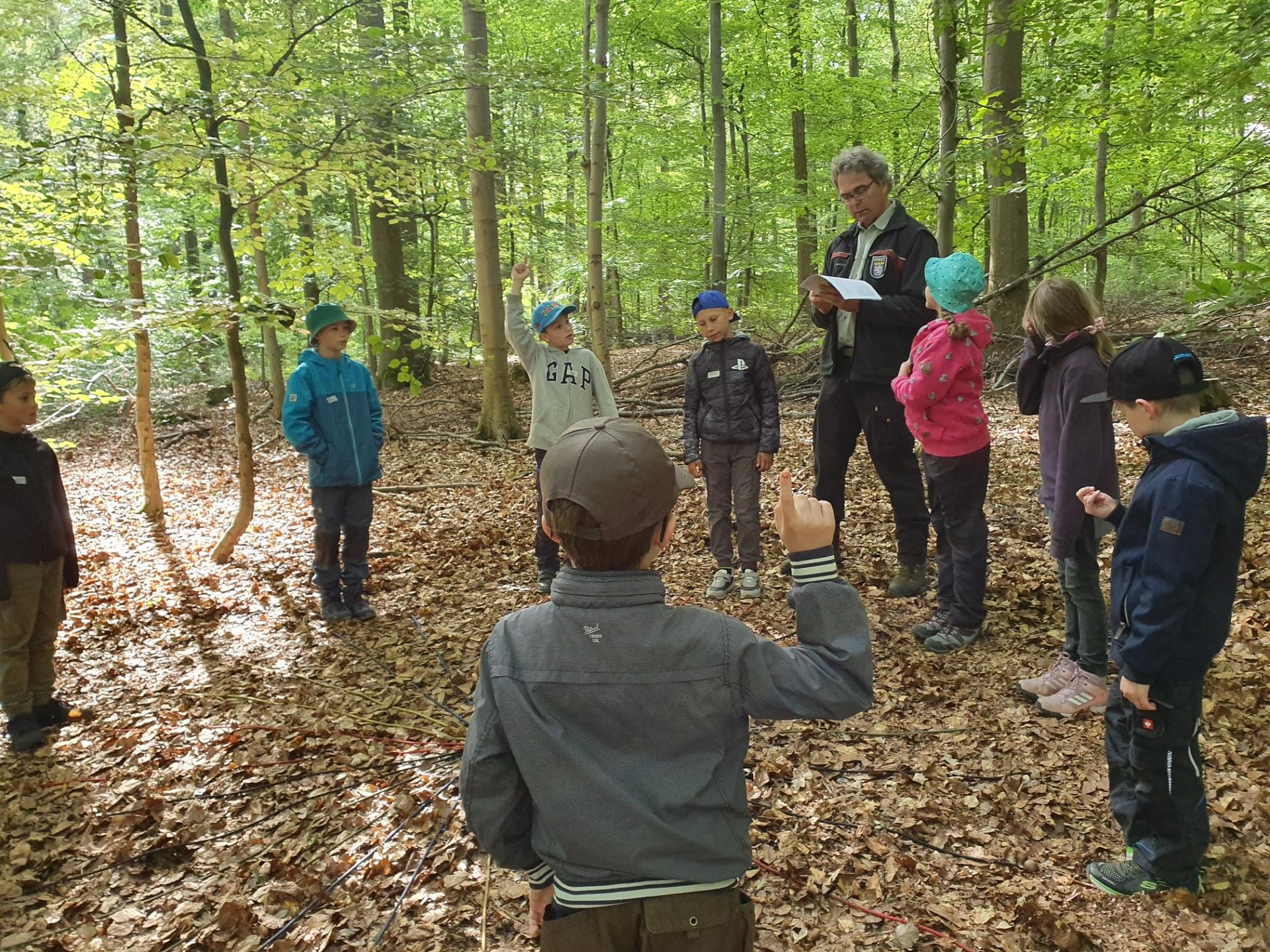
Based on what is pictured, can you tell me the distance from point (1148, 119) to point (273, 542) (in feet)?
29.4

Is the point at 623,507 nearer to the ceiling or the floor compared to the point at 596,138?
nearer to the floor

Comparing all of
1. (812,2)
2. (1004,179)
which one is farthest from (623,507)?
(812,2)

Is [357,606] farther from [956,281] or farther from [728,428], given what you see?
[956,281]

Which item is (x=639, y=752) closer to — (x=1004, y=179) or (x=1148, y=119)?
(x=1148, y=119)

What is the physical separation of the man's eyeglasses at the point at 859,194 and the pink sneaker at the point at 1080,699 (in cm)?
298

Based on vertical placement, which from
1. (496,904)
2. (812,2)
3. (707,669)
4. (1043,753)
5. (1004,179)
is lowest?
(496,904)

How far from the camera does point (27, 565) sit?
4184mm

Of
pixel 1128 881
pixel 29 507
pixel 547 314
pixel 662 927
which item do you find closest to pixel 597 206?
pixel 547 314

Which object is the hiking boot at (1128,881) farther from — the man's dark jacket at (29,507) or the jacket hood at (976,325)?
the man's dark jacket at (29,507)

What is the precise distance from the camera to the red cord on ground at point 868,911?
2.49m

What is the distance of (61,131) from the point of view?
17.9 ft

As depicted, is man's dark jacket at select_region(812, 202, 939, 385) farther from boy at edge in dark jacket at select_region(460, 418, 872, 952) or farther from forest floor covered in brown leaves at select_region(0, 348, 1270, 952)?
boy at edge in dark jacket at select_region(460, 418, 872, 952)

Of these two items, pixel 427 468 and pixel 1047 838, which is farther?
pixel 427 468

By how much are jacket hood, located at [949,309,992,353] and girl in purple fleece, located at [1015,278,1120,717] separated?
1.18ft
